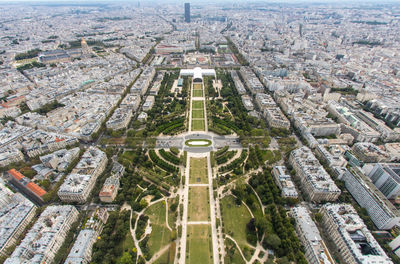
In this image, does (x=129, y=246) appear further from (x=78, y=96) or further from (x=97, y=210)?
(x=78, y=96)

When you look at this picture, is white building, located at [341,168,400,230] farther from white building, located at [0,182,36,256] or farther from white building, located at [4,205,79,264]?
white building, located at [0,182,36,256]

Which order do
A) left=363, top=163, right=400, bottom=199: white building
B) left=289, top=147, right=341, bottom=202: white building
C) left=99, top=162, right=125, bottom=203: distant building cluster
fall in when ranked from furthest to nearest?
left=289, top=147, right=341, bottom=202: white building, left=99, top=162, right=125, bottom=203: distant building cluster, left=363, top=163, right=400, bottom=199: white building

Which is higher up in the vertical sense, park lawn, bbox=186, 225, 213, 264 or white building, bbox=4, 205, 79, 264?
white building, bbox=4, 205, 79, 264

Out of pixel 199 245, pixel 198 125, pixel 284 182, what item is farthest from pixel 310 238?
pixel 198 125

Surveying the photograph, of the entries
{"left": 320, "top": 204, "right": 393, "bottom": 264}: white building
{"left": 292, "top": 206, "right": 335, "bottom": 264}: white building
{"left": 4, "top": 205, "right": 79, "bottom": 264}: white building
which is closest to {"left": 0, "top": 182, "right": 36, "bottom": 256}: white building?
{"left": 4, "top": 205, "right": 79, "bottom": 264}: white building

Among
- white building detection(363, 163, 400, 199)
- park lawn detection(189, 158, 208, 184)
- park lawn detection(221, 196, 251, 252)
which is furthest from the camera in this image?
park lawn detection(189, 158, 208, 184)

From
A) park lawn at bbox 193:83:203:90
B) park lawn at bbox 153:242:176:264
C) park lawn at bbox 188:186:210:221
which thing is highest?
park lawn at bbox 193:83:203:90
